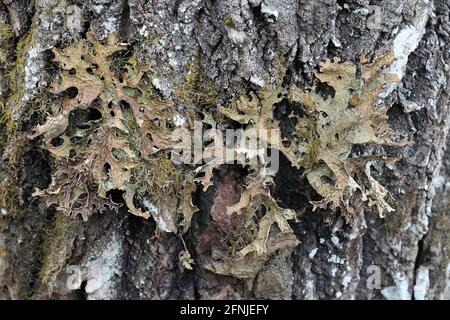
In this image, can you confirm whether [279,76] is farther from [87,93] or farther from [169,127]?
[87,93]

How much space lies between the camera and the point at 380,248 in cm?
238

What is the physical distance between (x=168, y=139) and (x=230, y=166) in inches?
10.8

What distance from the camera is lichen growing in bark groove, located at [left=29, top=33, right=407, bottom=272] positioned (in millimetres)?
1902

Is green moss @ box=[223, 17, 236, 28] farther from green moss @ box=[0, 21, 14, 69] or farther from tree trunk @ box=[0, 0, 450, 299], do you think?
green moss @ box=[0, 21, 14, 69]

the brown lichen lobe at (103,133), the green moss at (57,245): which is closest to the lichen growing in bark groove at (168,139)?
the brown lichen lobe at (103,133)

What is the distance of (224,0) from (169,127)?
1.69 ft

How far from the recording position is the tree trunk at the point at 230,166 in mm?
1937

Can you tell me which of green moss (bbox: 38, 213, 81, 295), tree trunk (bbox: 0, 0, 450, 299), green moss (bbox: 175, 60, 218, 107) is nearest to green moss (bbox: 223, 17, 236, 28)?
tree trunk (bbox: 0, 0, 450, 299)

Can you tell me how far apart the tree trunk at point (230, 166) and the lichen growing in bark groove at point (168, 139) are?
0.08 metres

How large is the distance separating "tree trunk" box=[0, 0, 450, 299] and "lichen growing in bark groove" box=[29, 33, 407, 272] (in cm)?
8

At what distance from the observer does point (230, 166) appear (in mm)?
2076

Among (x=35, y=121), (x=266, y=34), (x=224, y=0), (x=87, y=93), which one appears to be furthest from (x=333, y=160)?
(x=35, y=121)

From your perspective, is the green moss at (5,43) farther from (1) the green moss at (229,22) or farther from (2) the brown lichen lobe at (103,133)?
(1) the green moss at (229,22)

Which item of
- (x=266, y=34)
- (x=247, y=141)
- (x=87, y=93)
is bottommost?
(x=247, y=141)
